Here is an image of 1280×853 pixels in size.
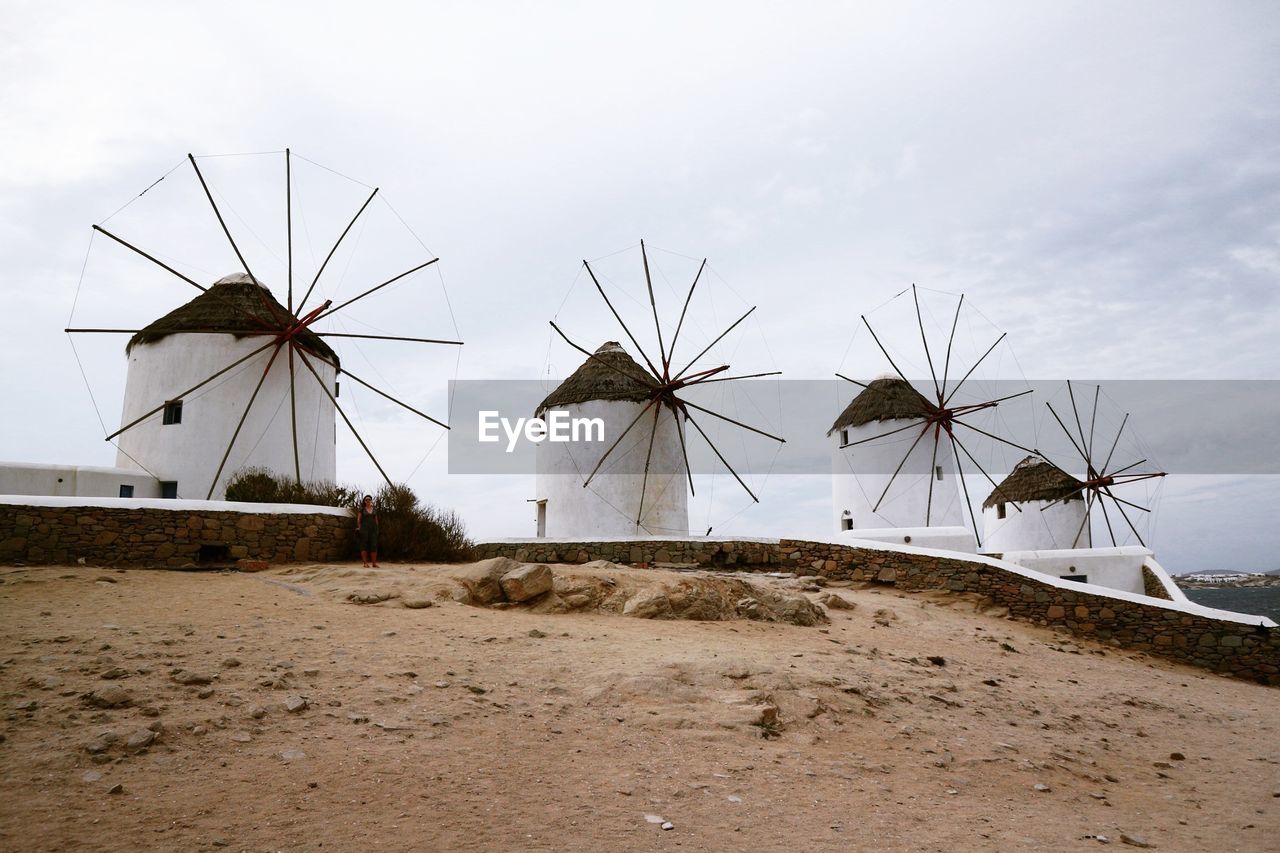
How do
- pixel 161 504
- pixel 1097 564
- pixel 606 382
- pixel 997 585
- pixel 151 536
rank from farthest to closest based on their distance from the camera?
pixel 606 382, pixel 1097 564, pixel 997 585, pixel 161 504, pixel 151 536

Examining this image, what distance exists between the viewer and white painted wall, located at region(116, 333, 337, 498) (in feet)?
51.5

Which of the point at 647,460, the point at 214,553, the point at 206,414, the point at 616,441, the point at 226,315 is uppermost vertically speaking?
the point at 226,315

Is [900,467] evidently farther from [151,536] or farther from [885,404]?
[151,536]

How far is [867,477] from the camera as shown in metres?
23.2

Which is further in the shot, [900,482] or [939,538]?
[900,482]

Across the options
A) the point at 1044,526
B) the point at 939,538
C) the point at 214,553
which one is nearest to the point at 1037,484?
the point at 1044,526

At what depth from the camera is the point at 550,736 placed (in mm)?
Result: 5844

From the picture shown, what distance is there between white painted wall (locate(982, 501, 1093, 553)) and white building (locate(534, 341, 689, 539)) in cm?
996

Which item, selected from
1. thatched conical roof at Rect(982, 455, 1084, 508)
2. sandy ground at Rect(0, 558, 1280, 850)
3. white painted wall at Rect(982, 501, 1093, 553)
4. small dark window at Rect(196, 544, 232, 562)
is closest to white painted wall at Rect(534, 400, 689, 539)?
small dark window at Rect(196, 544, 232, 562)

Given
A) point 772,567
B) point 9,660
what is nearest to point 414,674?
point 9,660

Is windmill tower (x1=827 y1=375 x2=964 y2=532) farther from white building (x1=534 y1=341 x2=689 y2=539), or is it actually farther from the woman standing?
the woman standing

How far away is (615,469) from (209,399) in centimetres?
858

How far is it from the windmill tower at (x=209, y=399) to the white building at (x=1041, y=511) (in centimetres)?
1865

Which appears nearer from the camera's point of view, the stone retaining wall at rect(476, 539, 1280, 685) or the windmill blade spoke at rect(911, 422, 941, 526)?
the stone retaining wall at rect(476, 539, 1280, 685)
